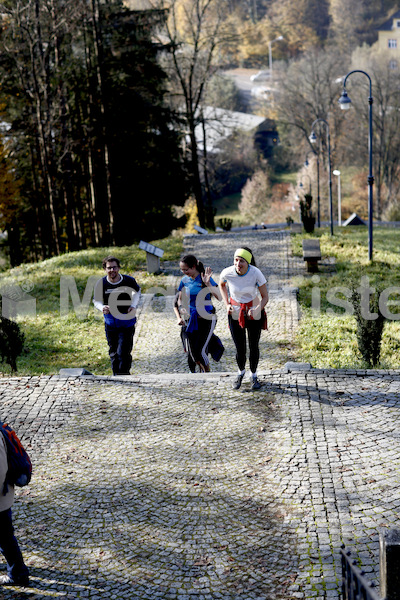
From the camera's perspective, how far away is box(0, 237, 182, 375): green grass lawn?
11.6 meters

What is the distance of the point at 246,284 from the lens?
748 centimetres

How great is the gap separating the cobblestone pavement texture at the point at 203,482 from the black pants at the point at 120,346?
0.30 metres

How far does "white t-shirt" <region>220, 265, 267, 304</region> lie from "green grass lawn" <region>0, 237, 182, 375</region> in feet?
13.3

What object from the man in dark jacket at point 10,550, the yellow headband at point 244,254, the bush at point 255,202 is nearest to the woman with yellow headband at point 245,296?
the yellow headband at point 244,254

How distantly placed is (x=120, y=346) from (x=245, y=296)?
2159mm

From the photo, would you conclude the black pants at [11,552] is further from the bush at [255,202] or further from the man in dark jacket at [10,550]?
the bush at [255,202]

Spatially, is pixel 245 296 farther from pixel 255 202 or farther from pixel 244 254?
pixel 255 202

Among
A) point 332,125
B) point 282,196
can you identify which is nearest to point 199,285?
point 332,125

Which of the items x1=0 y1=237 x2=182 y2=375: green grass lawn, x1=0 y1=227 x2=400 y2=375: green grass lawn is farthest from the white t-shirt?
x1=0 y1=237 x2=182 y2=375: green grass lawn

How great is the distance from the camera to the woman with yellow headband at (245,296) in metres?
7.41

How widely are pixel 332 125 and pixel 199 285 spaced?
56.2 meters

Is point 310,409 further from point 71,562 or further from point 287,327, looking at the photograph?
point 287,327

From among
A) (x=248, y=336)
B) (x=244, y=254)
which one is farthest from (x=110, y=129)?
(x=248, y=336)

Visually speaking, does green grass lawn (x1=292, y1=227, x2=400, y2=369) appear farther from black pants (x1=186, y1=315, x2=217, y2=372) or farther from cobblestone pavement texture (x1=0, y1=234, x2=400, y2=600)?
cobblestone pavement texture (x1=0, y1=234, x2=400, y2=600)
